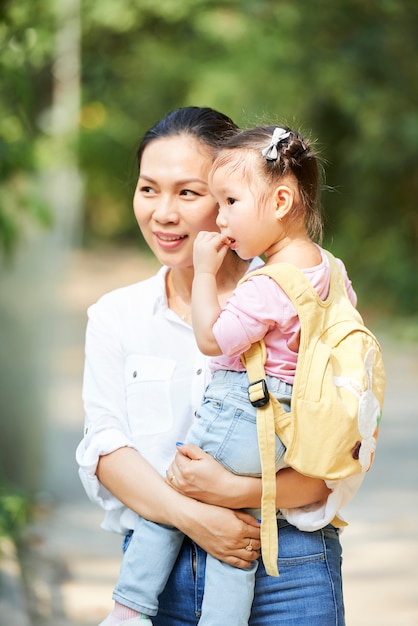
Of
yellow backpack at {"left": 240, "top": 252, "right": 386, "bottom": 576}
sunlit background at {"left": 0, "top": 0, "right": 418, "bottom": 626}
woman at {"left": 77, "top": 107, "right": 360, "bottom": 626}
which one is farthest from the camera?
sunlit background at {"left": 0, "top": 0, "right": 418, "bottom": 626}

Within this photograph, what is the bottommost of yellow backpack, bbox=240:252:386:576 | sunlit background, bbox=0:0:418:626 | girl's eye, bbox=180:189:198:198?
yellow backpack, bbox=240:252:386:576

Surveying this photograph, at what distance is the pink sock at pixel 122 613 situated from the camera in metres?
2.09

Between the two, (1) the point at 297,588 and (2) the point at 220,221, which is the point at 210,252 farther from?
(1) the point at 297,588

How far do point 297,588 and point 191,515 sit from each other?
10.4 inches

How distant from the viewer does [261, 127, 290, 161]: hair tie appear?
201 cm

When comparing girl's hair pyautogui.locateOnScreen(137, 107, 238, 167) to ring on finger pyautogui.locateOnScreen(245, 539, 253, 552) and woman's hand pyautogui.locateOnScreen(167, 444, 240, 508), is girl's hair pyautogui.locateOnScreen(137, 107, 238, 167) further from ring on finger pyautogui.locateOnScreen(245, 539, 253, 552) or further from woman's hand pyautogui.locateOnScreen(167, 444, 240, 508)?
ring on finger pyautogui.locateOnScreen(245, 539, 253, 552)

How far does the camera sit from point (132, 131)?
2152 cm

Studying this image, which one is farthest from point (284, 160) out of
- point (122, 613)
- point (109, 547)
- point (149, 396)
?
point (109, 547)

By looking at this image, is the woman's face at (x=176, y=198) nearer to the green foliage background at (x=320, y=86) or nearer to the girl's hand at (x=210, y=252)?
the girl's hand at (x=210, y=252)

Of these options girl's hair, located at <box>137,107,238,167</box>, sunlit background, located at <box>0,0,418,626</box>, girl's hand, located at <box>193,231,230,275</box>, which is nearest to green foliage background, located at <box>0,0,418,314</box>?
sunlit background, located at <box>0,0,418,626</box>

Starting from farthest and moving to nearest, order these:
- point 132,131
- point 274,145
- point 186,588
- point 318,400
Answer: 1. point 132,131
2. point 186,588
3. point 274,145
4. point 318,400

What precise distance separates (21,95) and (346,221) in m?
12.7

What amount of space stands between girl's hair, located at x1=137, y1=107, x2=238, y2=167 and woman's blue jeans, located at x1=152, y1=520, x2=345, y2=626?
0.83m

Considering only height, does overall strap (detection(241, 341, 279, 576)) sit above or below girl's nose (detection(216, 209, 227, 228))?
below
